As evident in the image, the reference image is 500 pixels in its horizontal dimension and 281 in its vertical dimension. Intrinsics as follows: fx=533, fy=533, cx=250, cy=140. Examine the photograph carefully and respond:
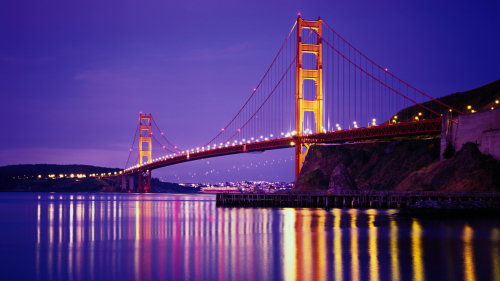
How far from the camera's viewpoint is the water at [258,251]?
16.7 meters

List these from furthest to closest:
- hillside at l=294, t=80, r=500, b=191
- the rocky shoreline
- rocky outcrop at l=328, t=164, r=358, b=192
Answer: rocky outcrop at l=328, t=164, r=358, b=192 < hillside at l=294, t=80, r=500, b=191 < the rocky shoreline

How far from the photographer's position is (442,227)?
3086 cm

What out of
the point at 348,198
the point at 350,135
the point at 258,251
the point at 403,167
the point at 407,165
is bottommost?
the point at 348,198

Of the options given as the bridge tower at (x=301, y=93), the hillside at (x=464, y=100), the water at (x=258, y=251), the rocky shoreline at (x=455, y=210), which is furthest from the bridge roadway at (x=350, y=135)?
the water at (x=258, y=251)

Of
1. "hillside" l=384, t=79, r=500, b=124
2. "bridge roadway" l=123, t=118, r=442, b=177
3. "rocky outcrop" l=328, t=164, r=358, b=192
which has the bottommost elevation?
"rocky outcrop" l=328, t=164, r=358, b=192

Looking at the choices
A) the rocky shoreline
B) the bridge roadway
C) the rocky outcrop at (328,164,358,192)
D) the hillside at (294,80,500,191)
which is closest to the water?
the rocky shoreline

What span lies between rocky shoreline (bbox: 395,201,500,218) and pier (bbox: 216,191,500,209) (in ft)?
4.52

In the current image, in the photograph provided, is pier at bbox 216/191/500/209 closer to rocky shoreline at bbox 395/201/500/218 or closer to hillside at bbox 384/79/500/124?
rocky shoreline at bbox 395/201/500/218

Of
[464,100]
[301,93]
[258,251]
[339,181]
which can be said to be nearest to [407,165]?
[339,181]

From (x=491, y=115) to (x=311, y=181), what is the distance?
2360 cm

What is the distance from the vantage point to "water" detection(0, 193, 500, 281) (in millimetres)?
16734

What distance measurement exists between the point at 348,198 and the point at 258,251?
107 feet

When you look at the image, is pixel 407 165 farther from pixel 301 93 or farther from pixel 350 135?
pixel 301 93

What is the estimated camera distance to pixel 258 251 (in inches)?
864
